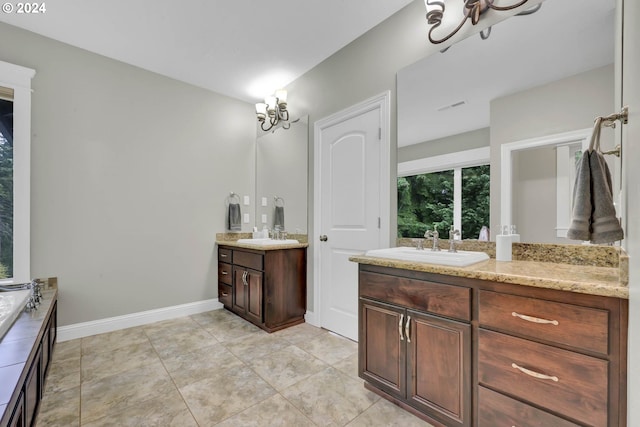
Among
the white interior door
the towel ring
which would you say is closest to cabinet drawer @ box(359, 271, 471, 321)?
the white interior door

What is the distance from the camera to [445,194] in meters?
1.93

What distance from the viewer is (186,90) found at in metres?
3.28

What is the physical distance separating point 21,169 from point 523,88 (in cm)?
363

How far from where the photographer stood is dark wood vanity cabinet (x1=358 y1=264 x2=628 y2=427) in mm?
991

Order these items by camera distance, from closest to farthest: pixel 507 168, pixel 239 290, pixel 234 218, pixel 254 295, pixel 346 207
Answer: pixel 507 168 < pixel 346 207 < pixel 254 295 < pixel 239 290 < pixel 234 218

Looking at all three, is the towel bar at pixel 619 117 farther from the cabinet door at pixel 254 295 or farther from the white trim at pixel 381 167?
the cabinet door at pixel 254 295

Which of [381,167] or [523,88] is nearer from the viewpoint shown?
[523,88]

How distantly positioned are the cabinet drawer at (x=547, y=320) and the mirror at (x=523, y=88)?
0.57 metres

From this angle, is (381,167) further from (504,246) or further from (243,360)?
(243,360)

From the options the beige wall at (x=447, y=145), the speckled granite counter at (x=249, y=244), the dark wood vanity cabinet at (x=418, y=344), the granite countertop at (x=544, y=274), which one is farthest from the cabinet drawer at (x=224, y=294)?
the beige wall at (x=447, y=145)

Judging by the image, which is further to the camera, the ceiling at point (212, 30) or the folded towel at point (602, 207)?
the ceiling at point (212, 30)

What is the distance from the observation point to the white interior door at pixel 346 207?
7.79 feet

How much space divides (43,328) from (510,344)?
98.6 inches

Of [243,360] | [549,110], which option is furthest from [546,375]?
[243,360]
